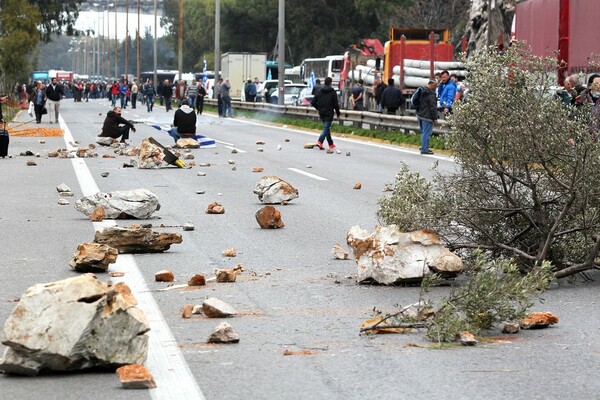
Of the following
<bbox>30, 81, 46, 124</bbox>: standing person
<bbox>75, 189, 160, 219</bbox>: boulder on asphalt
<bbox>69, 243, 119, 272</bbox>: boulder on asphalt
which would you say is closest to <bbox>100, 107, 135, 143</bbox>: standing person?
<bbox>75, 189, 160, 219</bbox>: boulder on asphalt

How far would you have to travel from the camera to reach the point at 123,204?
13.7 m

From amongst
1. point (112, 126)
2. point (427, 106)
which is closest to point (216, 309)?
point (427, 106)

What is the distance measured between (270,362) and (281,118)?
4492 centimetres

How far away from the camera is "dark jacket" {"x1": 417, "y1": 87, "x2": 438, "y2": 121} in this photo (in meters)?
27.1

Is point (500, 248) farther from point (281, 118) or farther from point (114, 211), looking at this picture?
point (281, 118)

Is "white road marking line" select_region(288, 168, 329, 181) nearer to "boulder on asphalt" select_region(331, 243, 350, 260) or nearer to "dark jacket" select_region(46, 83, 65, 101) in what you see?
"boulder on asphalt" select_region(331, 243, 350, 260)

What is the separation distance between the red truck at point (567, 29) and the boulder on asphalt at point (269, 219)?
1101 centimetres

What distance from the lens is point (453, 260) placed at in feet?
30.2

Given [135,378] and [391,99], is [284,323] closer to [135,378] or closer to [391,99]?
[135,378]

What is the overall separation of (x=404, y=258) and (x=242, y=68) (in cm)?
7008

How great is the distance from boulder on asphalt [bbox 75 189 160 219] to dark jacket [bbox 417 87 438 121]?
13854 mm

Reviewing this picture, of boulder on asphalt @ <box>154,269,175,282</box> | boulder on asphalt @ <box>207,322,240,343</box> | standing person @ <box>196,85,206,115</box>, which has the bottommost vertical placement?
standing person @ <box>196,85,206,115</box>

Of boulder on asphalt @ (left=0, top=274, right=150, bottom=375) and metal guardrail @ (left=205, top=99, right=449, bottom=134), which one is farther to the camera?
Result: metal guardrail @ (left=205, top=99, right=449, bottom=134)

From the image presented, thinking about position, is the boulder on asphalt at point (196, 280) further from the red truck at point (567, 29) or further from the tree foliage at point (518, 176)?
the red truck at point (567, 29)
